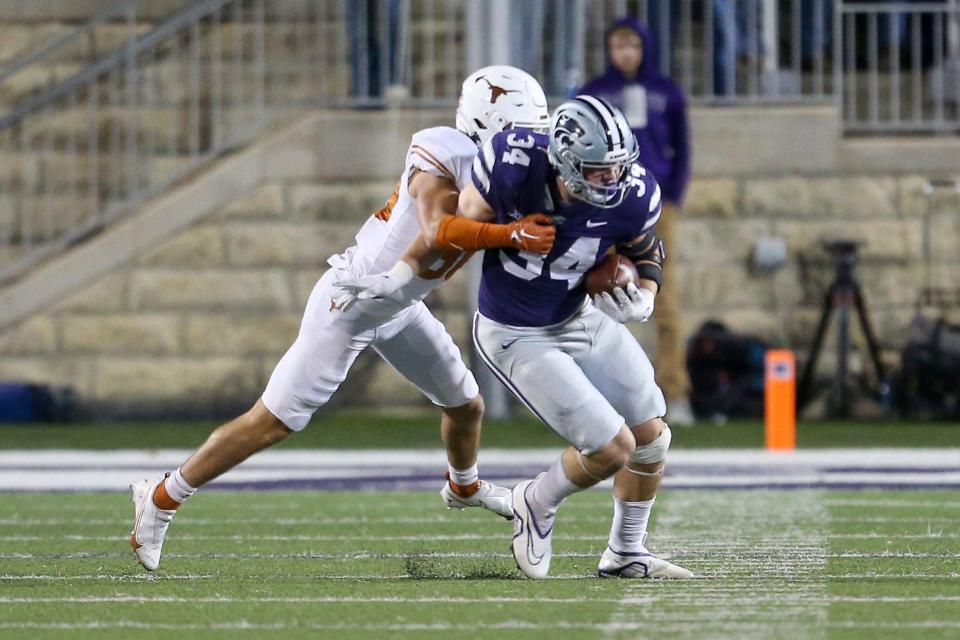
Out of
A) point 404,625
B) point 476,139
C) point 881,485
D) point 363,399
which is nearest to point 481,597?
point 404,625

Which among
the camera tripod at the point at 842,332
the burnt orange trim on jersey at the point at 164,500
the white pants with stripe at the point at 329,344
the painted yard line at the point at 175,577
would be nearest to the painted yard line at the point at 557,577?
the painted yard line at the point at 175,577

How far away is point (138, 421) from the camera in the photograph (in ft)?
38.5

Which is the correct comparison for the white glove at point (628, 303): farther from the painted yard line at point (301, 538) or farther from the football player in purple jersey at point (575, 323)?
the painted yard line at point (301, 538)

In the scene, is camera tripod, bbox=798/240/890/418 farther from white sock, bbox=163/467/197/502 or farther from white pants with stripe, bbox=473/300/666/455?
white sock, bbox=163/467/197/502

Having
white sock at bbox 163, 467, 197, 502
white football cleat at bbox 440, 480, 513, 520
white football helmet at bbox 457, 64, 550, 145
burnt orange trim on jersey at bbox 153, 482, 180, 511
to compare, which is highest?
white football helmet at bbox 457, 64, 550, 145

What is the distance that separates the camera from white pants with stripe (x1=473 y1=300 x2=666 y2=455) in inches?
208

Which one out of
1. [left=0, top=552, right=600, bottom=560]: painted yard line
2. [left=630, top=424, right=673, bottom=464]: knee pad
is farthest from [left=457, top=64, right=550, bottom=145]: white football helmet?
[left=0, top=552, right=600, bottom=560]: painted yard line

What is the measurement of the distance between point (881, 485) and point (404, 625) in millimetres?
4135

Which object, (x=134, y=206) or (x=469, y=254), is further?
(x=134, y=206)

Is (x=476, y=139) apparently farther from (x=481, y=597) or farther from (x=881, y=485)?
(x=881, y=485)

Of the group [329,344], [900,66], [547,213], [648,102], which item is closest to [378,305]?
[329,344]

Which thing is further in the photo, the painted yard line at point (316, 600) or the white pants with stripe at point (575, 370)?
the white pants with stripe at point (575, 370)

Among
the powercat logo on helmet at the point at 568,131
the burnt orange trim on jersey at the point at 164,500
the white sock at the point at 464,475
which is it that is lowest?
the white sock at the point at 464,475

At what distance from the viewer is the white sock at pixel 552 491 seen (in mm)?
5414
